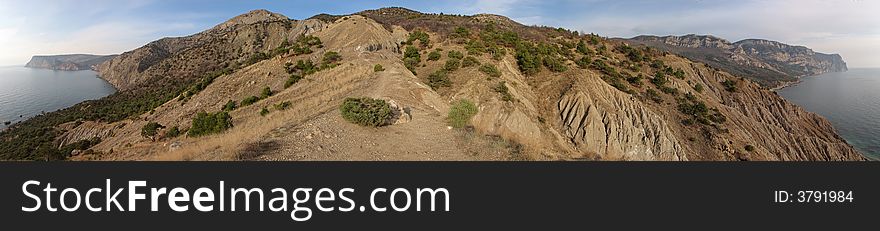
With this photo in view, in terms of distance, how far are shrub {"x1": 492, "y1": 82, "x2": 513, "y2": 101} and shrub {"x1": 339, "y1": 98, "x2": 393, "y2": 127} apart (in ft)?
32.0

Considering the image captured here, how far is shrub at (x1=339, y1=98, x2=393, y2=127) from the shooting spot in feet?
47.3

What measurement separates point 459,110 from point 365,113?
3.68 meters

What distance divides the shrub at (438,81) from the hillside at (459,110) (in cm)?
13

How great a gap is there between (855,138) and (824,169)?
8619 cm

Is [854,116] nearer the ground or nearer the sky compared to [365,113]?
nearer the ground

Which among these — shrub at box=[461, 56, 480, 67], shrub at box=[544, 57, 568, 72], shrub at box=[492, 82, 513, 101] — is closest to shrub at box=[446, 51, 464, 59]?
shrub at box=[461, 56, 480, 67]

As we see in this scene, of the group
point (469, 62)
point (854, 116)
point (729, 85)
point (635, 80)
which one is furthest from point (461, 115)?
point (854, 116)

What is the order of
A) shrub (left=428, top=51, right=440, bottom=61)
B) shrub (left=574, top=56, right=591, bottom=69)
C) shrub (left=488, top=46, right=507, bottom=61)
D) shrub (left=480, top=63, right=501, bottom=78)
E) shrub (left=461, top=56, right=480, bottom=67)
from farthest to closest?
shrub (left=574, top=56, right=591, bottom=69)
shrub (left=488, top=46, right=507, bottom=61)
shrub (left=428, top=51, right=440, bottom=61)
shrub (left=461, top=56, right=480, bottom=67)
shrub (left=480, top=63, right=501, bottom=78)

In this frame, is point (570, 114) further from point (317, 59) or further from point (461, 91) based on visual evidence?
point (317, 59)

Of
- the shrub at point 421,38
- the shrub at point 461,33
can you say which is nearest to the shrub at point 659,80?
the shrub at point 461,33

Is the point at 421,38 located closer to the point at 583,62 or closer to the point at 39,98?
the point at 583,62

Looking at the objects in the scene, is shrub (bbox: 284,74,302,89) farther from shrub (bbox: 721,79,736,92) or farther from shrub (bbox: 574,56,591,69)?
shrub (bbox: 721,79,736,92)

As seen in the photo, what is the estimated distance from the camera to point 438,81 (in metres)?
26.5

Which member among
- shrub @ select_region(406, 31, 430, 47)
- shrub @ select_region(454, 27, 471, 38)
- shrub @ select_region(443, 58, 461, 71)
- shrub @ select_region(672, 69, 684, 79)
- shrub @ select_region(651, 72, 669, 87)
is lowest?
shrub @ select_region(651, 72, 669, 87)
